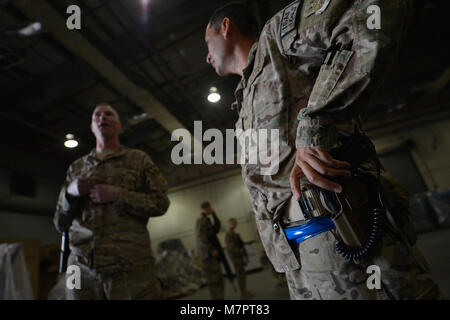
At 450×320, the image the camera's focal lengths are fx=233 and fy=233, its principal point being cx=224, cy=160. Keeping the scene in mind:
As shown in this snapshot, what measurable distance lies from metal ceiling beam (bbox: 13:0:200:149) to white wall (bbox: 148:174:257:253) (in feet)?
14.1

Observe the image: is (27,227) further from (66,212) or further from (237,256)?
(66,212)

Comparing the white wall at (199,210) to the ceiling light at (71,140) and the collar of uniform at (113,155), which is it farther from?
the collar of uniform at (113,155)

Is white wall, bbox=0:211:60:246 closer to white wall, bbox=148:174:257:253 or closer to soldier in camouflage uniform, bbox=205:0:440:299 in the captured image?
white wall, bbox=148:174:257:253

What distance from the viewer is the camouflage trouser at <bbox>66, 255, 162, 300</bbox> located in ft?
3.96

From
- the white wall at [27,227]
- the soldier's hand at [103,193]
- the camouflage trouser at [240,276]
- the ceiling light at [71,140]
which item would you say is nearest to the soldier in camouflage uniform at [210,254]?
the camouflage trouser at [240,276]

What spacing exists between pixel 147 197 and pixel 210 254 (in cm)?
270

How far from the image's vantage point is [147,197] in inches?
59.5

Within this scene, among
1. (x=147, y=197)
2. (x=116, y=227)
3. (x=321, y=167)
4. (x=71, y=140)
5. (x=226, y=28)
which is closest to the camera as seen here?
(x=321, y=167)

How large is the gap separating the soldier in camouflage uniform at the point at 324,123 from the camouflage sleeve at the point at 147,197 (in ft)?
2.95

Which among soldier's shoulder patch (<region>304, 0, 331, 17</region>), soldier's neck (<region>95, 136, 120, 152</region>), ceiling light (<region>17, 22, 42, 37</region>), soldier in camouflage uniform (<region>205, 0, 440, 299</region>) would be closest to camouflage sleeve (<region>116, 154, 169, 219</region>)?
soldier's neck (<region>95, 136, 120, 152</region>)

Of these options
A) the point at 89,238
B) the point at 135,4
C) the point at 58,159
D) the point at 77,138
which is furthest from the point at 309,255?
the point at 58,159

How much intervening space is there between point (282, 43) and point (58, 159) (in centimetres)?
844

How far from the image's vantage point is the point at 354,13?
1.89 feet

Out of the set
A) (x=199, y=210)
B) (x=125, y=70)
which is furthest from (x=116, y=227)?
A: (x=199, y=210)
